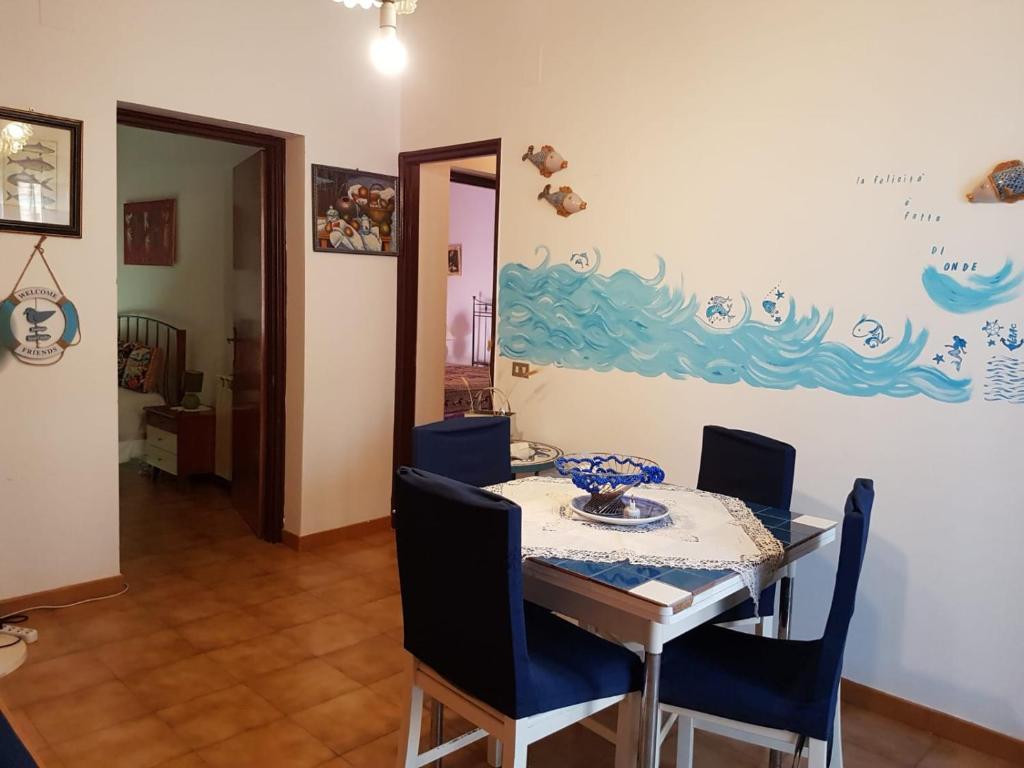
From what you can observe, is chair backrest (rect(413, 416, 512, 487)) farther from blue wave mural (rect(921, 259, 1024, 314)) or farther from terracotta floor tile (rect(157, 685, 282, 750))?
blue wave mural (rect(921, 259, 1024, 314))

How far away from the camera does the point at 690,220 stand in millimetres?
2996

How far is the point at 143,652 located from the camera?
9.25ft

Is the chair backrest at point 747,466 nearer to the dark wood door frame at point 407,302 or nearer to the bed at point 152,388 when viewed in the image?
the dark wood door frame at point 407,302

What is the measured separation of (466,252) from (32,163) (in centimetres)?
511

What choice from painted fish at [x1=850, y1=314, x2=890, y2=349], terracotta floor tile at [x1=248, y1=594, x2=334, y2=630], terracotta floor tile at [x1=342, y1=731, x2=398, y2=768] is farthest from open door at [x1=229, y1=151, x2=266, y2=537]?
painted fish at [x1=850, y1=314, x2=890, y2=349]

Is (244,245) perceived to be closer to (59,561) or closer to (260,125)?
(260,125)

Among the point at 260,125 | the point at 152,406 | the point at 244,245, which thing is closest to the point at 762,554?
the point at 260,125

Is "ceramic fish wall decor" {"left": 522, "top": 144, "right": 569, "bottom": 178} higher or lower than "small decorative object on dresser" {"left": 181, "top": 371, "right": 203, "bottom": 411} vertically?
higher

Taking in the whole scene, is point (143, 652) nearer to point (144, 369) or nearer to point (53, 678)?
point (53, 678)

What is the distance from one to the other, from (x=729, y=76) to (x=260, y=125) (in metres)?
2.11

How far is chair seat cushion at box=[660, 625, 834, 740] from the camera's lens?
167 centimetres

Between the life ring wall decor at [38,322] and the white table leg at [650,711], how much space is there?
2615 millimetres

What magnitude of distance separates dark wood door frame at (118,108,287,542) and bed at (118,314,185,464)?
1646 mm

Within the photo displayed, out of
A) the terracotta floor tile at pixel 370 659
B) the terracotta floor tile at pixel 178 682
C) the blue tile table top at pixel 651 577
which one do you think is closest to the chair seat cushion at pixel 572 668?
the blue tile table top at pixel 651 577
